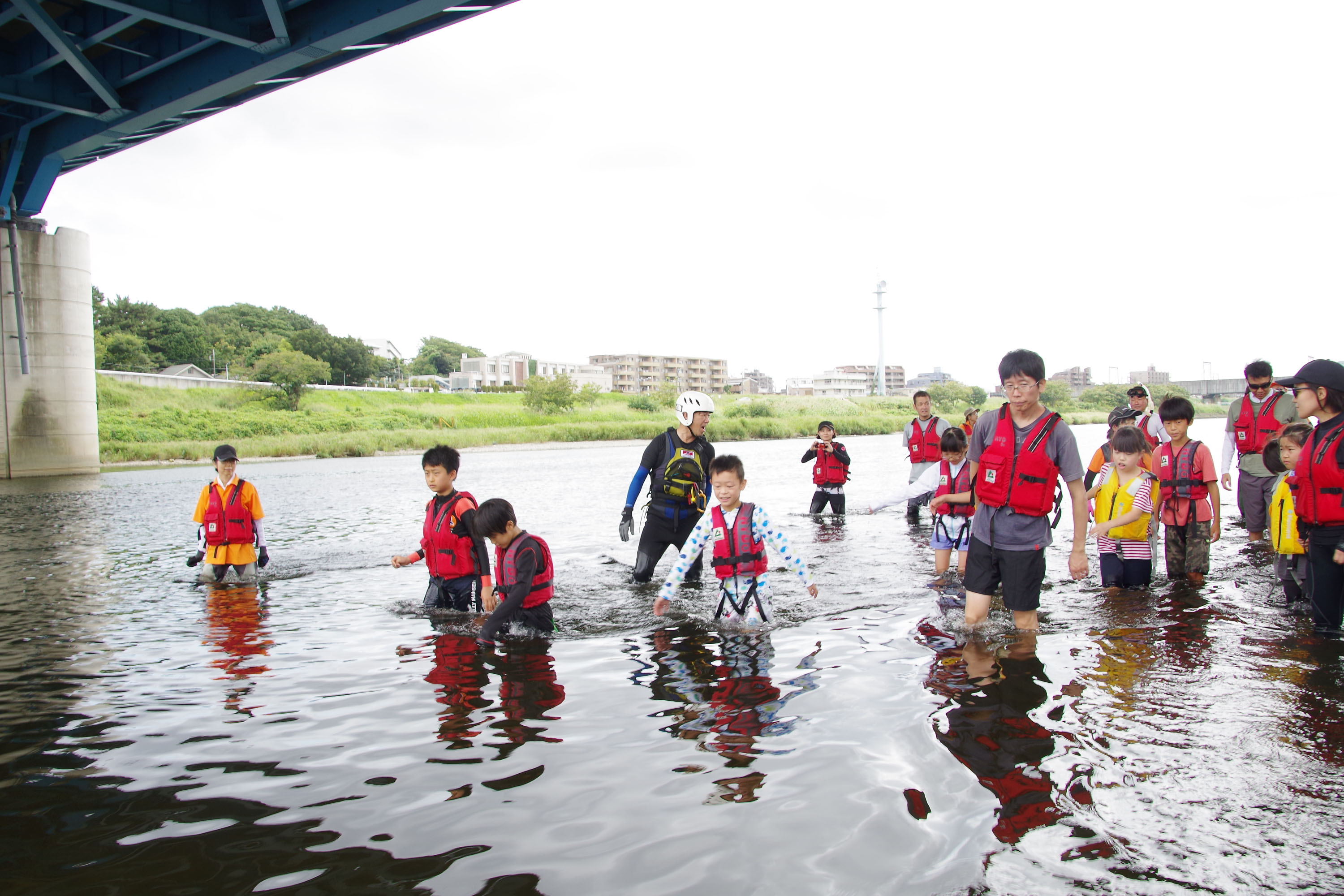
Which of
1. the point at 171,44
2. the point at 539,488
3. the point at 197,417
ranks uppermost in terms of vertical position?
the point at 171,44

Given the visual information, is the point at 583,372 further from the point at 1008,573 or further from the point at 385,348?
the point at 1008,573

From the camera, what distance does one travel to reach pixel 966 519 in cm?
836

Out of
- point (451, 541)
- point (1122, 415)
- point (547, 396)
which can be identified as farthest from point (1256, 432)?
point (547, 396)

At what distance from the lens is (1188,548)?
8.05 m

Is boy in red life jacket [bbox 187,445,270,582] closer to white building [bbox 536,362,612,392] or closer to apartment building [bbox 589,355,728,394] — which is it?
white building [bbox 536,362,612,392]

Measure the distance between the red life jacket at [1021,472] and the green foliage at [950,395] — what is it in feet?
312

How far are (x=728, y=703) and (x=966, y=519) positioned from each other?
449 centimetres

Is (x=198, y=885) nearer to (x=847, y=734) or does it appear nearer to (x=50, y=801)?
(x=50, y=801)

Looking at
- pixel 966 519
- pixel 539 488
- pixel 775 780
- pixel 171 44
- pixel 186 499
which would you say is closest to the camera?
pixel 775 780

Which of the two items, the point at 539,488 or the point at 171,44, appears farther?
the point at 539,488

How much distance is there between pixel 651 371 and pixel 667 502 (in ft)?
532

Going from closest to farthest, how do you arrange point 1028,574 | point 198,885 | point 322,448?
point 198,885, point 1028,574, point 322,448

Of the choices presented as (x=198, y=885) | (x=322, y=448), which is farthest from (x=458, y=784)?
(x=322, y=448)

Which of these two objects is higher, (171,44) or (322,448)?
(171,44)
